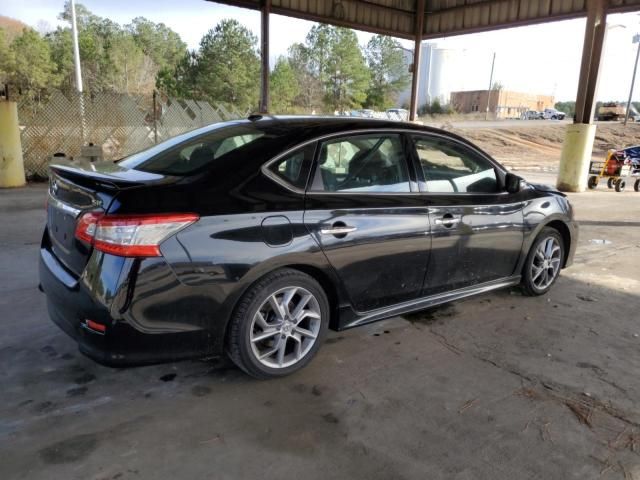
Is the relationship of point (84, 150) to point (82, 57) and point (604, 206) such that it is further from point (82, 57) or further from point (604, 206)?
point (82, 57)

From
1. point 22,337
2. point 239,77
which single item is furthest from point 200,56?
point 22,337

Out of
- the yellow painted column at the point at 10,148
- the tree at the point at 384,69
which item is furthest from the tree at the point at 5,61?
the yellow painted column at the point at 10,148

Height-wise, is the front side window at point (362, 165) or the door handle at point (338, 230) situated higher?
the front side window at point (362, 165)

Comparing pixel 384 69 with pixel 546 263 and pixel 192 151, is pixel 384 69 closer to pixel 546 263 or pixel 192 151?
Result: pixel 546 263

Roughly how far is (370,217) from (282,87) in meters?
53.4

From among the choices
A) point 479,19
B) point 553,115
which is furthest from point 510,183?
point 553,115

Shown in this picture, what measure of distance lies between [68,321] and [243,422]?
112cm

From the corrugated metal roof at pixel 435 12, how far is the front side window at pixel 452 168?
9.72 metres

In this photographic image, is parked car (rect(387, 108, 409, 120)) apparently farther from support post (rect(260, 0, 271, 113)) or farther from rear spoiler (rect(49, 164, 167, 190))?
rear spoiler (rect(49, 164, 167, 190))

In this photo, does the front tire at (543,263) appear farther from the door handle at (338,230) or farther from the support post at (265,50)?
the support post at (265,50)

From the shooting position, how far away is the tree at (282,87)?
53184mm

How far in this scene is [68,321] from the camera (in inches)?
110

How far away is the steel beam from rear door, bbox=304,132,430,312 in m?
11.3

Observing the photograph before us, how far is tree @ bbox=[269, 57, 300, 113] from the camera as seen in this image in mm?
53184
